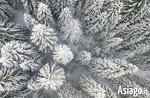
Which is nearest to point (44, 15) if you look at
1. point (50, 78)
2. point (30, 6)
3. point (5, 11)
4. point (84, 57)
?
point (30, 6)

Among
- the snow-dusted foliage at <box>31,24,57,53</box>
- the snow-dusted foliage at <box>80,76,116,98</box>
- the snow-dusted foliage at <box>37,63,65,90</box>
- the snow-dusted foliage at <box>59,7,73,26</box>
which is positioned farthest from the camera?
the snow-dusted foliage at <box>59,7,73,26</box>

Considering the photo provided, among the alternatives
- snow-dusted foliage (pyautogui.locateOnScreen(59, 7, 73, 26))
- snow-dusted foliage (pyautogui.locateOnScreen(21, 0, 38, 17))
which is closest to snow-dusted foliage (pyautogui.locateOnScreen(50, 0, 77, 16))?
snow-dusted foliage (pyautogui.locateOnScreen(59, 7, 73, 26))

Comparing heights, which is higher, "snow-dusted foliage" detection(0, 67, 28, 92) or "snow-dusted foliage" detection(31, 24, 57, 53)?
"snow-dusted foliage" detection(31, 24, 57, 53)

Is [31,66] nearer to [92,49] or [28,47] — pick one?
[28,47]

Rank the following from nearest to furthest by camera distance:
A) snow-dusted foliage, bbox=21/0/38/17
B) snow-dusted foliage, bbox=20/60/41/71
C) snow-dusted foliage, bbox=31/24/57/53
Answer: snow-dusted foliage, bbox=31/24/57/53, snow-dusted foliage, bbox=20/60/41/71, snow-dusted foliage, bbox=21/0/38/17

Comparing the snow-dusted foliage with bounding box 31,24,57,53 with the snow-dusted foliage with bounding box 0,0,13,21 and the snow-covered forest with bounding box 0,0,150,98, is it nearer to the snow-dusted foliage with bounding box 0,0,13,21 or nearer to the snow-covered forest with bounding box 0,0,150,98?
the snow-covered forest with bounding box 0,0,150,98

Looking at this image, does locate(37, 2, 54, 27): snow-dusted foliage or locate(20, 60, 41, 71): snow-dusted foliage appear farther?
locate(20, 60, 41, 71): snow-dusted foliage

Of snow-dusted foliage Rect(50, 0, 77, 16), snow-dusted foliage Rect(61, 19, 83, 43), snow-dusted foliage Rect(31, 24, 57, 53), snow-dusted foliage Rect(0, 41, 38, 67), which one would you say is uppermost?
snow-dusted foliage Rect(50, 0, 77, 16)

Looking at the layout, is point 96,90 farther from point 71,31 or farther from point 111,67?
point 71,31
